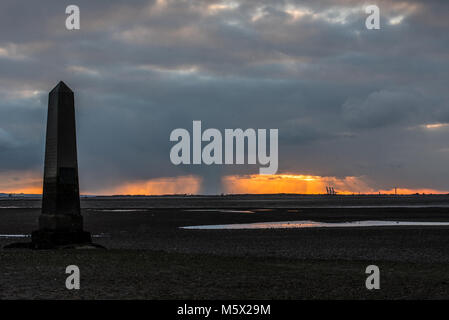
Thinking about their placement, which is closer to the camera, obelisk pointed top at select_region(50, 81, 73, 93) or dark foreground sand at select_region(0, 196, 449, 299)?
dark foreground sand at select_region(0, 196, 449, 299)

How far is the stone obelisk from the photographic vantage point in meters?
21.0

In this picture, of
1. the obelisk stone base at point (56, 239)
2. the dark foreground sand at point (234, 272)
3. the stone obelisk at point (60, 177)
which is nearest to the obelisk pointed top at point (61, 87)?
the stone obelisk at point (60, 177)

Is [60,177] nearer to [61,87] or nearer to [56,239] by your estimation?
[56,239]

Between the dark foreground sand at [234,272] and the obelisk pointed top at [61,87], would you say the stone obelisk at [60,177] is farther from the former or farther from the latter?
the dark foreground sand at [234,272]

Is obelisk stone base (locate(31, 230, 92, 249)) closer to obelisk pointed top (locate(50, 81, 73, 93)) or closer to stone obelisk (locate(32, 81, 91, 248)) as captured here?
stone obelisk (locate(32, 81, 91, 248))

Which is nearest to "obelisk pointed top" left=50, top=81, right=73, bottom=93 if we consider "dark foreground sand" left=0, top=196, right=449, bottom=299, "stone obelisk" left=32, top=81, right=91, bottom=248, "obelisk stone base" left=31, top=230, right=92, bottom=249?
"stone obelisk" left=32, top=81, right=91, bottom=248

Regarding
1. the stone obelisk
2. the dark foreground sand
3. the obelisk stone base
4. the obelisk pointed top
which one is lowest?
the dark foreground sand

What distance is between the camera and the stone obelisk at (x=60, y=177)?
21.0 meters

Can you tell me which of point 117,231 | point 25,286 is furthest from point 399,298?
point 117,231

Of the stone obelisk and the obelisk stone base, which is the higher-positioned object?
the stone obelisk

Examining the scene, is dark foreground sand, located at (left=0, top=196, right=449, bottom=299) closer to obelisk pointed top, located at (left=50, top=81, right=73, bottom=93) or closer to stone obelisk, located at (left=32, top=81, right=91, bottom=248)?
stone obelisk, located at (left=32, top=81, right=91, bottom=248)

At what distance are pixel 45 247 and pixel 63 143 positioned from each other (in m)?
3.89

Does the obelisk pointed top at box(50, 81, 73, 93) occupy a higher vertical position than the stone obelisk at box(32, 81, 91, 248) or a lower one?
higher
